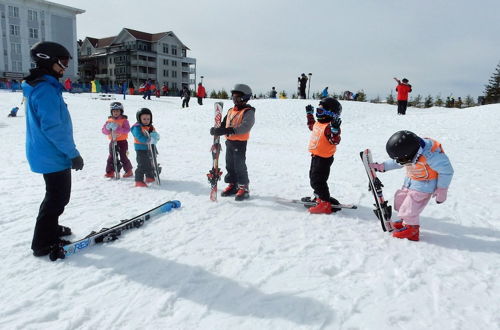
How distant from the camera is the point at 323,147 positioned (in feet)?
15.6

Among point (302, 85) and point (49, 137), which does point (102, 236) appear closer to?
point (49, 137)

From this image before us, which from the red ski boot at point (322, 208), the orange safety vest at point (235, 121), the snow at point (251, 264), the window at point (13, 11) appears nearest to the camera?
the snow at point (251, 264)

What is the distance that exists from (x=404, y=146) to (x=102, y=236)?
12.0ft

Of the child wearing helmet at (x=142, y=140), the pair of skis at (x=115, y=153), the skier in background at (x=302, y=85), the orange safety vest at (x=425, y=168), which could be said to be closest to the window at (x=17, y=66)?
the skier in background at (x=302, y=85)

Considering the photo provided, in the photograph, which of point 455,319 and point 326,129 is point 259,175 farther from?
point 455,319

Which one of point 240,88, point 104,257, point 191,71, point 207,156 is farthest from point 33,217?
point 191,71

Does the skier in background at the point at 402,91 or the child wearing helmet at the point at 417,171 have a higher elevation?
the skier in background at the point at 402,91

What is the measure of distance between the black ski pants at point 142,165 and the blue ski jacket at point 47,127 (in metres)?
2.98

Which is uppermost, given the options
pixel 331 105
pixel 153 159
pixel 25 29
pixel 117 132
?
pixel 25 29

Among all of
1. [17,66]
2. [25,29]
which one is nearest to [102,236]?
[17,66]

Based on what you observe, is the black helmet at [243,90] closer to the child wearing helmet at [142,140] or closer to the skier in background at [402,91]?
the child wearing helmet at [142,140]

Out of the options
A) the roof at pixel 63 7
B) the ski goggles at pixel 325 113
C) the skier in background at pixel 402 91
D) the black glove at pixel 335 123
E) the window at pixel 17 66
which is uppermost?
the roof at pixel 63 7

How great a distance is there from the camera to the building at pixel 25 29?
150ft

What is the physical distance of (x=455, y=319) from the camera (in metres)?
2.47
